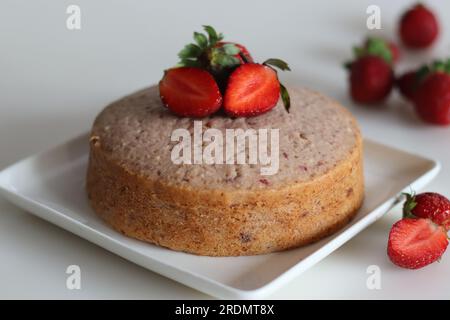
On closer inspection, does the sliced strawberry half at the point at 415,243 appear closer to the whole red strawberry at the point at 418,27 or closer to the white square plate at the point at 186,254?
the white square plate at the point at 186,254

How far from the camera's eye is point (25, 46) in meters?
4.20

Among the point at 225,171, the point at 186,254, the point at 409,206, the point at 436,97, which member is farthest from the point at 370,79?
the point at 186,254

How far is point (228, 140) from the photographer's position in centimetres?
267

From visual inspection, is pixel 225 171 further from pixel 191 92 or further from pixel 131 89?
pixel 131 89

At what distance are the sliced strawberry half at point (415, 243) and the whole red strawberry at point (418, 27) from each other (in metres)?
1.85

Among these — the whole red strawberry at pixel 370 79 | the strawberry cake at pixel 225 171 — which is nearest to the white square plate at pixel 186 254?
the strawberry cake at pixel 225 171

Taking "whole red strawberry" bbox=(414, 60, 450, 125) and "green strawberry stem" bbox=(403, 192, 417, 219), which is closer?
"green strawberry stem" bbox=(403, 192, 417, 219)

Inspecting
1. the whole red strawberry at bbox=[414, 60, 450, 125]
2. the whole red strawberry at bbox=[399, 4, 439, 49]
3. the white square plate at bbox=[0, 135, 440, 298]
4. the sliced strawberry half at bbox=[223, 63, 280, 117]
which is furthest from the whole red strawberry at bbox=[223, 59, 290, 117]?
the whole red strawberry at bbox=[399, 4, 439, 49]

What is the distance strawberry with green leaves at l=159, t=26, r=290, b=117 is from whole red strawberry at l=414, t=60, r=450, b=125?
1016mm

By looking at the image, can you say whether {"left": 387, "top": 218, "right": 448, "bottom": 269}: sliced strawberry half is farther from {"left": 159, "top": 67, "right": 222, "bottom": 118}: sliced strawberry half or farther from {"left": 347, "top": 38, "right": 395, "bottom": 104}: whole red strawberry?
{"left": 347, "top": 38, "right": 395, "bottom": 104}: whole red strawberry

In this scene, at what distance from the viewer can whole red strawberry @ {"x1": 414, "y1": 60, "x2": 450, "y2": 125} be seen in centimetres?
355

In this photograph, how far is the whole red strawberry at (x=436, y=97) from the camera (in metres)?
3.55

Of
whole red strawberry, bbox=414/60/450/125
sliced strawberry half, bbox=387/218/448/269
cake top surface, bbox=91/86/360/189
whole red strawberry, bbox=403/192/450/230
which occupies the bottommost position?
sliced strawberry half, bbox=387/218/448/269

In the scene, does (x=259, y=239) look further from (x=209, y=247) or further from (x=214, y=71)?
(x=214, y=71)
